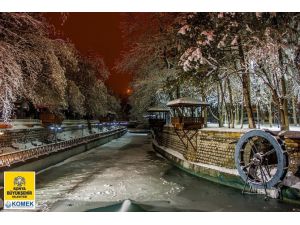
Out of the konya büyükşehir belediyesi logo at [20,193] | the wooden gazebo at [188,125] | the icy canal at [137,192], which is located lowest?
the icy canal at [137,192]

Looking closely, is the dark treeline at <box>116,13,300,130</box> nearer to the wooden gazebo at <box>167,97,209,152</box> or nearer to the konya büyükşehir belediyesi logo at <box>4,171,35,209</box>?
the wooden gazebo at <box>167,97,209,152</box>

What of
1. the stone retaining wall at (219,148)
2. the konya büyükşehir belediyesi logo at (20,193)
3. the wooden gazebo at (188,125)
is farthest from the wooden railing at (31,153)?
the stone retaining wall at (219,148)

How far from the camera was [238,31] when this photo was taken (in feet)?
44.5

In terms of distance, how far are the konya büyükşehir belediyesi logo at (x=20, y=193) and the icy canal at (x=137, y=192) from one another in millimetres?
726

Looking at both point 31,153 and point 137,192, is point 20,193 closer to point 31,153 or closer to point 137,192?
point 137,192

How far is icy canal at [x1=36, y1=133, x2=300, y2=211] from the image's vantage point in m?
9.59

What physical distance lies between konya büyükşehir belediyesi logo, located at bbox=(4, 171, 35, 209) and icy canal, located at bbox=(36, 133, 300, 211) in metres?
0.73

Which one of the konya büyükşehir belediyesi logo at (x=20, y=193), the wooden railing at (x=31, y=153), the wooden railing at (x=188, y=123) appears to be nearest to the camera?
the konya büyükşehir belediyesi logo at (x=20, y=193)

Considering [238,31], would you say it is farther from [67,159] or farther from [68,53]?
[67,159]

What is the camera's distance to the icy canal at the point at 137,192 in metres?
9.59

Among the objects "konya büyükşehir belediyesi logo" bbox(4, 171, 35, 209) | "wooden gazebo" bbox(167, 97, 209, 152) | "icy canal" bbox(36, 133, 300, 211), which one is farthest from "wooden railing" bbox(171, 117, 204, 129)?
"konya büyükşehir belediyesi logo" bbox(4, 171, 35, 209)

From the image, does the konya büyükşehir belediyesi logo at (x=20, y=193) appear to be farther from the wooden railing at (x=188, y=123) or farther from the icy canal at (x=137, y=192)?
the wooden railing at (x=188, y=123)

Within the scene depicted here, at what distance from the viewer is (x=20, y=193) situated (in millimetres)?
8805
